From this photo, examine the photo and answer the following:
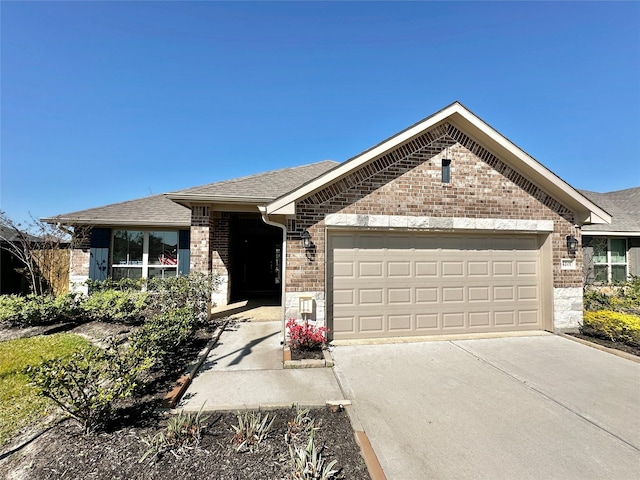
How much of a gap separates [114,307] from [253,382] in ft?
18.5

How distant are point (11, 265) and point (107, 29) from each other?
11805 mm

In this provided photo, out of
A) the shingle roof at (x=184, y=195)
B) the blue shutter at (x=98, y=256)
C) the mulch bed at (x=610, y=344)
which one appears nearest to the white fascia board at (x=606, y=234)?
the mulch bed at (x=610, y=344)

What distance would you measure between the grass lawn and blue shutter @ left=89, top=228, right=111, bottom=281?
406 cm

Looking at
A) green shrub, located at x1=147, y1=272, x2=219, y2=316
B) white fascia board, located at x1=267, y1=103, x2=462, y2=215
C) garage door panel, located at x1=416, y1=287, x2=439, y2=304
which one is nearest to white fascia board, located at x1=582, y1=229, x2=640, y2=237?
garage door panel, located at x1=416, y1=287, x2=439, y2=304

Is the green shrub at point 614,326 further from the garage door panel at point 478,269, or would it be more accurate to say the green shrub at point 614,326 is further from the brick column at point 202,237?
the brick column at point 202,237

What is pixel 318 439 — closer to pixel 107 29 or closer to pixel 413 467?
pixel 413 467

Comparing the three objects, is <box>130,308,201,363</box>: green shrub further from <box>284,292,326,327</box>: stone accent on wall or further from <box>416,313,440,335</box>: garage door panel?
<box>416,313,440,335</box>: garage door panel

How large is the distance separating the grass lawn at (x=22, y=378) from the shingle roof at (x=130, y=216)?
445cm

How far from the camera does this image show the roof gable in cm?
619

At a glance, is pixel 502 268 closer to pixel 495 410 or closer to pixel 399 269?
pixel 399 269

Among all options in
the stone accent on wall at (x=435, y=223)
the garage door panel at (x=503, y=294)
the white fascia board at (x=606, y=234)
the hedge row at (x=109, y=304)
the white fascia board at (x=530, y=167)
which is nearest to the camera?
the stone accent on wall at (x=435, y=223)

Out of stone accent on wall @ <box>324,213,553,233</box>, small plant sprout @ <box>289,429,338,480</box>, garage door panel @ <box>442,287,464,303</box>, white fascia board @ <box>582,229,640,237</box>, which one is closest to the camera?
small plant sprout @ <box>289,429,338,480</box>

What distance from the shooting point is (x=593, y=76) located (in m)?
9.04

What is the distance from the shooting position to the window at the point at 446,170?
702 centimetres
